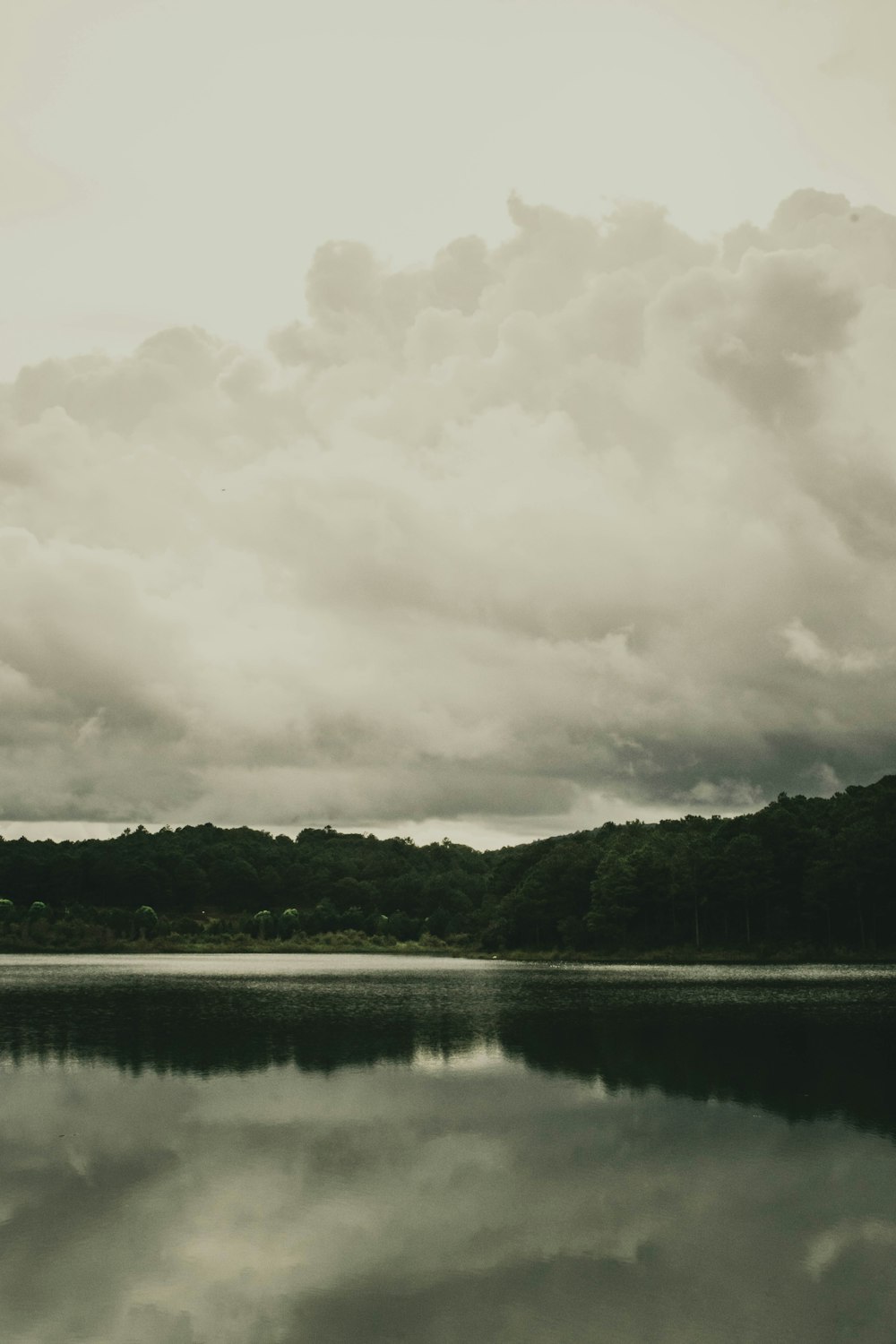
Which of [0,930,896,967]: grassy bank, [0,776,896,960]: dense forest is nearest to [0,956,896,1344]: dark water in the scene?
[0,776,896,960]: dense forest

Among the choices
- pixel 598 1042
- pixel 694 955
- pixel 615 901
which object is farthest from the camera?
pixel 615 901

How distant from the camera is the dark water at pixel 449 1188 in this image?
1366cm

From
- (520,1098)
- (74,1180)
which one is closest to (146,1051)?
(520,1098)

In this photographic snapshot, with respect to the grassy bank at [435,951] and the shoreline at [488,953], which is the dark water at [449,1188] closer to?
the shoreline at [488,953]

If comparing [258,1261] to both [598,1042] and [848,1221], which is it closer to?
[848,1221]

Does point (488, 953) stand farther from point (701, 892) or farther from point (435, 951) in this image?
point (701, 892)

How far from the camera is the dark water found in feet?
44.8

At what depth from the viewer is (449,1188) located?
19578mm

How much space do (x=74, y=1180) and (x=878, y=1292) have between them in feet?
44.9

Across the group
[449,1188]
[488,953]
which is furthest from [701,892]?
[449,1188]

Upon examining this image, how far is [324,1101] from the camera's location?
27875mm

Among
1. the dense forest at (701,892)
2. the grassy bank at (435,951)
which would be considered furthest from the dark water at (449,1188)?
the grassy bank at (435,951)

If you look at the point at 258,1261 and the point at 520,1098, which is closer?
the point at 258,1261

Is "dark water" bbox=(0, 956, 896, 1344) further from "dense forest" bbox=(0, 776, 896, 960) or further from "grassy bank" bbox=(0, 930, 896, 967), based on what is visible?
"grassy bank" bbox=(0, 930, 896, 967)
